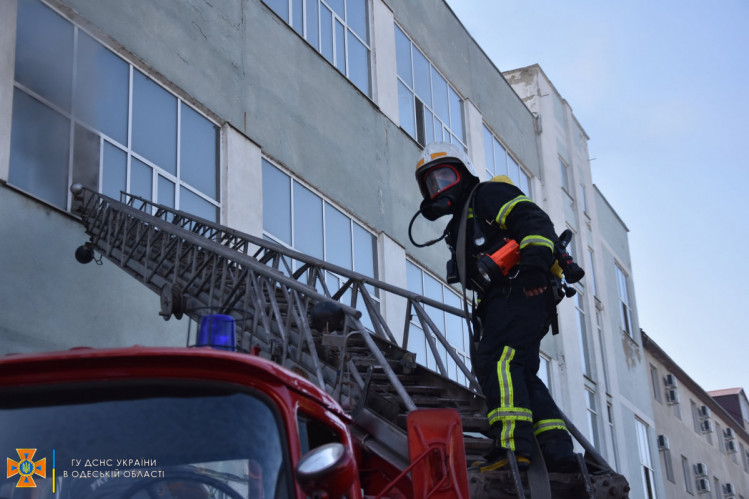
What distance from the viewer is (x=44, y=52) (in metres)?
9.68

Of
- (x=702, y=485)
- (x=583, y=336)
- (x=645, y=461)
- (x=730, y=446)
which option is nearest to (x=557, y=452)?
(x=583, y=336)

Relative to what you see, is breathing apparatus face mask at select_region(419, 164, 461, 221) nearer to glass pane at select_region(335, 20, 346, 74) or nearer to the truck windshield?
the truck windshield

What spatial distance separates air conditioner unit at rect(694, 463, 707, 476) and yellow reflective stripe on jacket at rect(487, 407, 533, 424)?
3076 centimetres

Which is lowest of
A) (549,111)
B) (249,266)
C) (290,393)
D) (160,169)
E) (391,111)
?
(290,393)

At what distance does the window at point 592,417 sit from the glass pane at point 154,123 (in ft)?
49.9

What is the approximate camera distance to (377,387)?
19.6ft

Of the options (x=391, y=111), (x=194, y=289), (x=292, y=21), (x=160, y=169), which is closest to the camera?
(x=194, y=289)

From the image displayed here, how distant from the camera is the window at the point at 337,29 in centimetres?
1457

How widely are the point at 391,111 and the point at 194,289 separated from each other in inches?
356

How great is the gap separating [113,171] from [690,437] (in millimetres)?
28294

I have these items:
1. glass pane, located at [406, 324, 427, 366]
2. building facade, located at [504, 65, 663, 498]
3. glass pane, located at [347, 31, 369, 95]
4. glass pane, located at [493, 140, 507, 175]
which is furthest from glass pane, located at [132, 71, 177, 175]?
building facade, located at [504, 65, 663, 498]

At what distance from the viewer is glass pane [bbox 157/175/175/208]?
35.6 ft

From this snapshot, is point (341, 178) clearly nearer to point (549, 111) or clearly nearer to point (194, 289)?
point (194, 289)

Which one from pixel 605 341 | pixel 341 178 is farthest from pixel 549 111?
pixel 341 178
